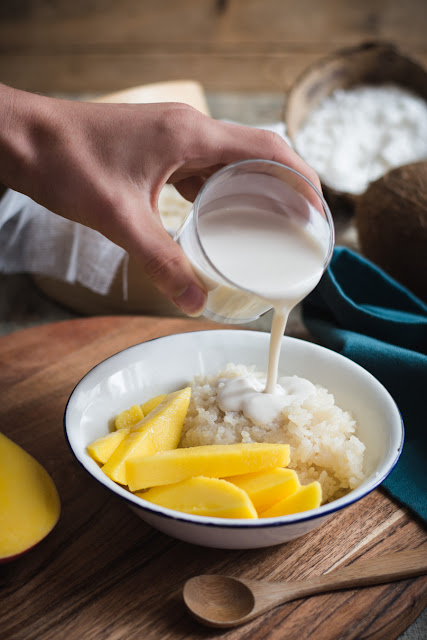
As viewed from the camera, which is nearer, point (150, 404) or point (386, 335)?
point (150, 404)

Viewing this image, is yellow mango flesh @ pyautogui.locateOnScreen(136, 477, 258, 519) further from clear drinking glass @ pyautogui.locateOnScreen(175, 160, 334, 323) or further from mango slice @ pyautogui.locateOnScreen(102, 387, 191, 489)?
clear drinking glass @ pyautogui.locateOnScreen(175, 160, 334, 323)

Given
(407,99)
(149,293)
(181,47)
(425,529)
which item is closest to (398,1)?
(181,47)

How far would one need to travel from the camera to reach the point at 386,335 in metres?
1.62

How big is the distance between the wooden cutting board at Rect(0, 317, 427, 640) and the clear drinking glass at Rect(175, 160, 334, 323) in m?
0.40

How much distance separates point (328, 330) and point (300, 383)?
38 centimetres

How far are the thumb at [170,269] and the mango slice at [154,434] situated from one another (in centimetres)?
23

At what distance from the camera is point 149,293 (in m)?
1.95

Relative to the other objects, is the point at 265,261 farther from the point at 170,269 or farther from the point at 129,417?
the point at 129,417

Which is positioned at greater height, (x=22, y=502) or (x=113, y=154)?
(x=113, y=154)

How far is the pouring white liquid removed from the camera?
1.08 m

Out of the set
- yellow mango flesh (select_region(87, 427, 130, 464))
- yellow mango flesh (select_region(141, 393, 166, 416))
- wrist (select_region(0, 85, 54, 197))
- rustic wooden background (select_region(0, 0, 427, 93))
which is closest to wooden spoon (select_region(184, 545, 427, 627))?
yellow mango flesh (select_region(87, 427, 130, 464))

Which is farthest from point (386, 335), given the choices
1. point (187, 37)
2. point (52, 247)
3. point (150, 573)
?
point (187, 37)

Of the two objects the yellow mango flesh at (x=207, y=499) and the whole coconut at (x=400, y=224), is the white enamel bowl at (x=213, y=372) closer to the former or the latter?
the yellow mango flesh at (x=207, y=499)

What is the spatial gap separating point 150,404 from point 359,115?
2.17 m
